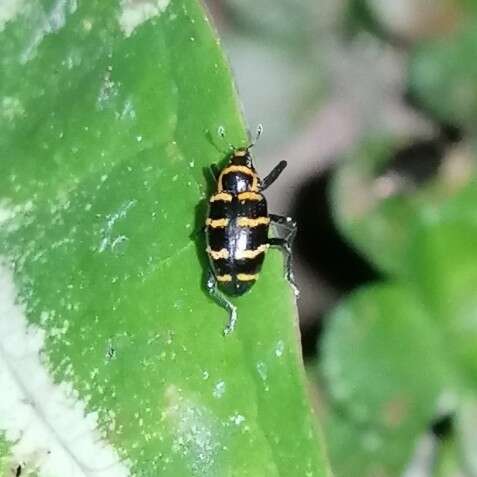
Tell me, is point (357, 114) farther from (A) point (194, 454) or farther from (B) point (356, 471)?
(A) point (194, 454)

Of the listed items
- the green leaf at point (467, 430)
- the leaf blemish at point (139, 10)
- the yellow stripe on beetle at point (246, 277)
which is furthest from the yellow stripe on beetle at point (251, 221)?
the green leaf at point (467, 430)

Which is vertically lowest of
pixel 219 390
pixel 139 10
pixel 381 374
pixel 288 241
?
pixel 381 374

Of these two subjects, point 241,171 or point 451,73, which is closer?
point 241,171

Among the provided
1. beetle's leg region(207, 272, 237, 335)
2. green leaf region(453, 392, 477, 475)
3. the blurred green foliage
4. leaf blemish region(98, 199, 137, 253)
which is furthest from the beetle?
green leaf region(453, 392, 477, 475)

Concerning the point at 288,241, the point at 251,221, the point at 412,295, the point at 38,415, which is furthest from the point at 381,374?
the point at 38,415

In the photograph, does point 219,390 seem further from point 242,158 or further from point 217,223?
point 242,158

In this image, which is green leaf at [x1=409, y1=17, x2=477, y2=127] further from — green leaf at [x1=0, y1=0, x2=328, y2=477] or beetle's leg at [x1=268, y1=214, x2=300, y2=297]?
green leaf at [x1=0, y1=0, x2=328, y2=477]

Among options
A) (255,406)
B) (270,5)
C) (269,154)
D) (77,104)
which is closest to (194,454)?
(255,406)
